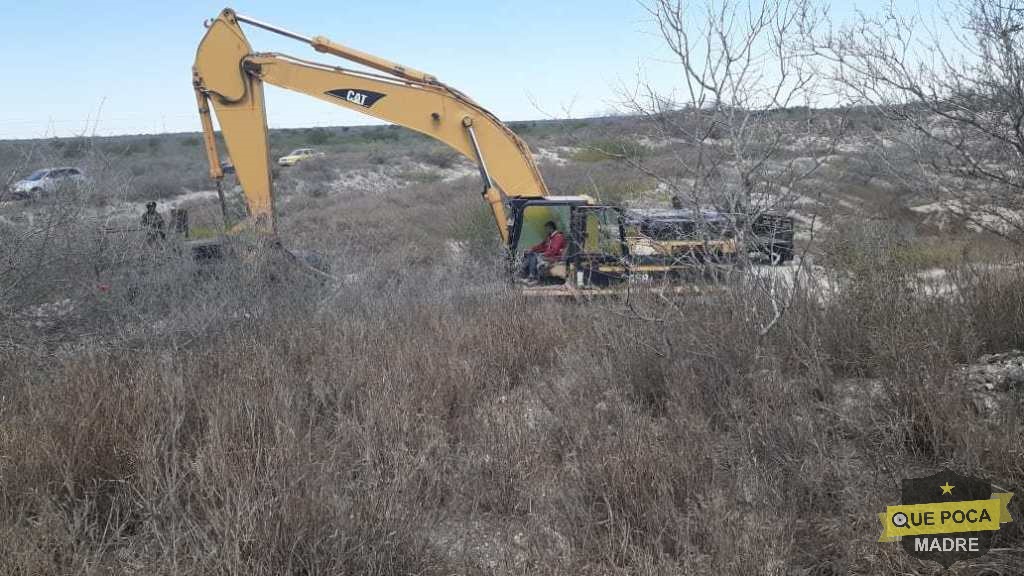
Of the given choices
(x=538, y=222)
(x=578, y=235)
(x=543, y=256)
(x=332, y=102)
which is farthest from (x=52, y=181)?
(x=578, y=235)

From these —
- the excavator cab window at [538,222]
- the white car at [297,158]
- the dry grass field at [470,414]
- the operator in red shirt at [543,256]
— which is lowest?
the dry grass field at [470,414]

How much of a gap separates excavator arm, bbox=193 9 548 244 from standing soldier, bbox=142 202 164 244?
38.9 inches

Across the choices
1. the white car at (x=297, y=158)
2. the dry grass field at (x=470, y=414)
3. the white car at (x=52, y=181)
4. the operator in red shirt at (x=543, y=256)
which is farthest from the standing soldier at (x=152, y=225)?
the white car at (x=297, y=158)

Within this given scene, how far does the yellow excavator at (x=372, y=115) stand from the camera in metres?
9.02

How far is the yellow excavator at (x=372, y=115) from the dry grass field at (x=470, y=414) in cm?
167

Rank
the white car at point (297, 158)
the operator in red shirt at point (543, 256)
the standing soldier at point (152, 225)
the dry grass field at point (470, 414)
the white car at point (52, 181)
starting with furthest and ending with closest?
the white car at point (297, 158)
the operator in red shirt at point (543, 256)
the standing soldier at point (152, 225)
the white car at point (52, 181)
the dry grass field at point (470, 414)

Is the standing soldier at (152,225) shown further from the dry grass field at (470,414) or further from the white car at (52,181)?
the white car at (52,181)

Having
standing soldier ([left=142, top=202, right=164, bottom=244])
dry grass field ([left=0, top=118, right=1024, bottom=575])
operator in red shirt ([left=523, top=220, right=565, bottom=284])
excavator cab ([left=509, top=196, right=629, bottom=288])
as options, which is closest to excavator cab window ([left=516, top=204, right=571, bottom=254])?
excavator cab ([left=509, top=196, right=629, bottom=288])

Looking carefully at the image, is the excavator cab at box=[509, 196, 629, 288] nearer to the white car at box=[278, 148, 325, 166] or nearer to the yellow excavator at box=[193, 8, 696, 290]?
the yellow excavator at box=[193, 8, 696, 290]

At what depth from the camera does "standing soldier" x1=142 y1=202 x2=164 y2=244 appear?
771 cm

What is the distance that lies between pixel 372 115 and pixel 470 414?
598cm

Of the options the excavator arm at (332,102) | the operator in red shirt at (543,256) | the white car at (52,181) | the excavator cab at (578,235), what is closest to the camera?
the white car at (52,181)

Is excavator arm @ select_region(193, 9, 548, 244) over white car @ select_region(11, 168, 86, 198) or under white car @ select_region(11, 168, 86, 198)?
over

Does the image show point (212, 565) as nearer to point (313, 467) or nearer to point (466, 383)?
point (313, 467)
